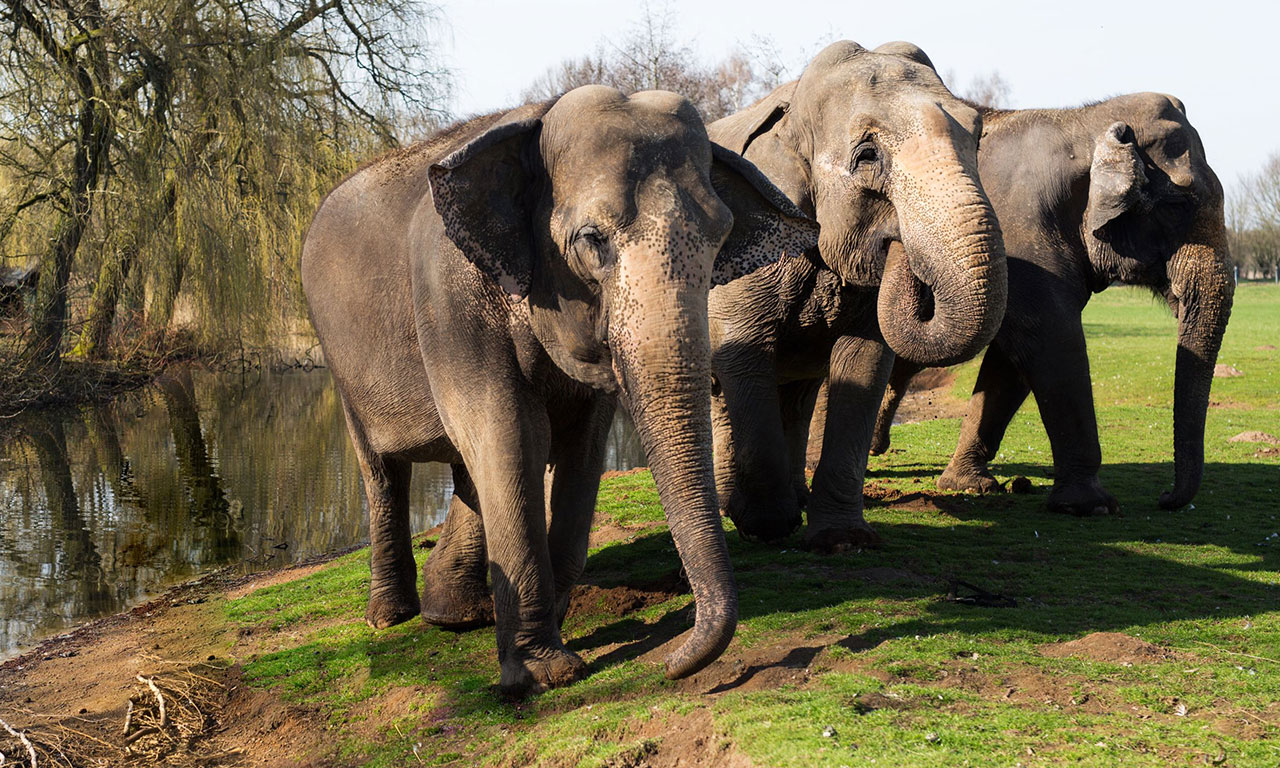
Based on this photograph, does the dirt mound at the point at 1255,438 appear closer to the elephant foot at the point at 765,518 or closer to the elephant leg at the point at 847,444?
the elephant leg at the point at 847,444

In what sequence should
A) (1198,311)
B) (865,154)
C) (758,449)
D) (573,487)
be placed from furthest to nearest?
(1198,311)
(758,449)
(865,154)
(573,487)

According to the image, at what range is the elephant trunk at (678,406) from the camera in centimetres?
490

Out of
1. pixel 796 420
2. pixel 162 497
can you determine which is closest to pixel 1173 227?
pixel 796 420

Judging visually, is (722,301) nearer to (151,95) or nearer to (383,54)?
(151,95)

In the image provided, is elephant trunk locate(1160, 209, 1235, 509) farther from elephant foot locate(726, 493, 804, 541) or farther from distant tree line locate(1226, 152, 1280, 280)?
distant tree line locate(1226, 152, 1280, 280)

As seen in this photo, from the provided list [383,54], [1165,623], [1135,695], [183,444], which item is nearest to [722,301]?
[1165,623]

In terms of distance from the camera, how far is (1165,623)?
659 cm

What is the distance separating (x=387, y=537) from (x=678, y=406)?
12.2ft

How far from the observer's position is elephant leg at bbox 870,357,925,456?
37.6 ft

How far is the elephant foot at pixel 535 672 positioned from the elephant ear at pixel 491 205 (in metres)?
1.85

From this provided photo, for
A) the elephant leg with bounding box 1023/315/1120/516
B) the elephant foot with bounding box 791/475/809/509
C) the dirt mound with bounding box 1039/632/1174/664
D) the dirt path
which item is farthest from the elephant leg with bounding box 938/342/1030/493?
the dirt path

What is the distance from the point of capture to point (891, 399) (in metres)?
13.2

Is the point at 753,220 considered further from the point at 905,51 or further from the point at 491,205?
the point at 905,51

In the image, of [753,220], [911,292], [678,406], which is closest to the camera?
[678,406]
